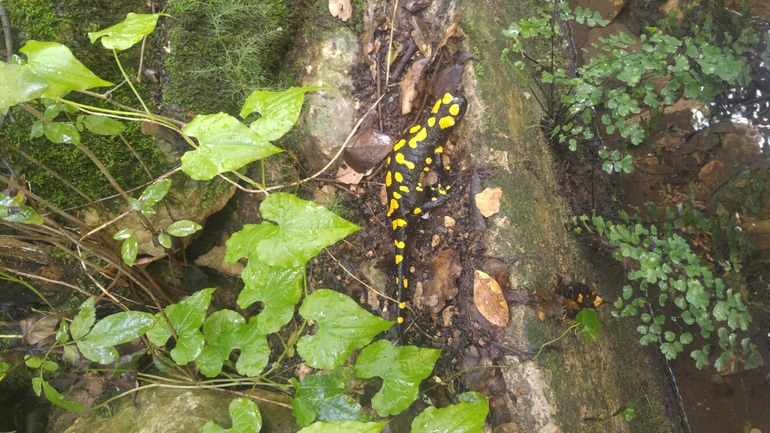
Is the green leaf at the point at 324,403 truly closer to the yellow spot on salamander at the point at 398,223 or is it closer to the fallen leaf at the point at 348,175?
the yellow spot on salamander at the point at 398,223

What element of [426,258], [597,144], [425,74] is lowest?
[426,258]

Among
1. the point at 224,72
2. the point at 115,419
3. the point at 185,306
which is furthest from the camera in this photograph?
the point at 224,72

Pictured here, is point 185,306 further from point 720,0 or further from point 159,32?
point 720,0

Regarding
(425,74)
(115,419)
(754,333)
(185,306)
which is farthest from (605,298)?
(115,419)

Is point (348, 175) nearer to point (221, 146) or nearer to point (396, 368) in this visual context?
point (396, 368)

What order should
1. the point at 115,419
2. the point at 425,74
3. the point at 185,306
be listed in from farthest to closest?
the point at 425,74 < the point at 115,419 < the point at 185,306

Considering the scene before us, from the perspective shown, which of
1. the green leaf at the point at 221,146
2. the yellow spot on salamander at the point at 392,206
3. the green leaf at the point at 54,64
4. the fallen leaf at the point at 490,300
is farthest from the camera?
the yellow spot on salamander at the point at 392,206

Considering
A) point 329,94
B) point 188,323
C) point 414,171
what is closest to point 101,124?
point 188,323

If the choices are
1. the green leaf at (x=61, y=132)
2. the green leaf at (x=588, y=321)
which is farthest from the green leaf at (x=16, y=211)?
the green leaf at (x=588, y=321)
